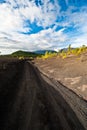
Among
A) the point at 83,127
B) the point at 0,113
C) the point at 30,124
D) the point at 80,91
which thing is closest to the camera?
the point at 30,124

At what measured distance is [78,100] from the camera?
53.2 feet

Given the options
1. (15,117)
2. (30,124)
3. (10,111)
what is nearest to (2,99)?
(10,111)

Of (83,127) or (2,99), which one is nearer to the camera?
(83,127)

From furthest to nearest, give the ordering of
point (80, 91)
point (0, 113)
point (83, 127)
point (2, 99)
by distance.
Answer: point (80, 91) < point (2, 99) < point (0, 113) < point (83, 127)

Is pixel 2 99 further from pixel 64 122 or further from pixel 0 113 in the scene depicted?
pixel 64 122

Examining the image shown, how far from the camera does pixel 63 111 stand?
12109mm

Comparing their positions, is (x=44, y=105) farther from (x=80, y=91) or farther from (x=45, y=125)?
(x=80, y=91)

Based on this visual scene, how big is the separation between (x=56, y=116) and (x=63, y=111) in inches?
50.6

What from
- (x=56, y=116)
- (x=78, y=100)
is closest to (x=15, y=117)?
(x=56, y=116)

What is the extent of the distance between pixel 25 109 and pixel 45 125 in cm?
223

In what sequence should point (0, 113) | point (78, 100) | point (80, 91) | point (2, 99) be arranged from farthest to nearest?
point (80, 91)
point (78, 100)
point (2, 99)
point (0, 113)

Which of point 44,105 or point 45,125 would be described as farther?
point 44,105

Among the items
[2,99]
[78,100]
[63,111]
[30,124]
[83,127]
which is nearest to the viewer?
[30,124]

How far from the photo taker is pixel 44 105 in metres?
12.9
